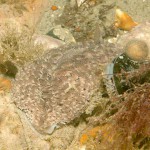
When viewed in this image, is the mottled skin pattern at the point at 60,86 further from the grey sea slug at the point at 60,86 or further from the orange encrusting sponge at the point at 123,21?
the orange encrusting sponge at the point at 123,21

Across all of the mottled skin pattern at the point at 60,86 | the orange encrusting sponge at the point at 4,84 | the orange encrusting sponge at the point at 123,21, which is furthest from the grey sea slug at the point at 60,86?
the orange encrusting sponge at the point at 123,21

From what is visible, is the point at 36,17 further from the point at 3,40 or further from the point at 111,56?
the point at 111,56

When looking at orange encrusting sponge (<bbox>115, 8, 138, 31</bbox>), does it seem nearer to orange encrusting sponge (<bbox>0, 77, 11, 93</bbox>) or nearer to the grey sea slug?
the grey sea slug

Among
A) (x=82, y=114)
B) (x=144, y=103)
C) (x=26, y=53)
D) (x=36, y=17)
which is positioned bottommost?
(x=82, y=114)

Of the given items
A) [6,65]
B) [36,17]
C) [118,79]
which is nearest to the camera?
[118,79]

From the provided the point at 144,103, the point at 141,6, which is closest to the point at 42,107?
the point at 144,103

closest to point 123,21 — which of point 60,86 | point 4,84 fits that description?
point 60,86

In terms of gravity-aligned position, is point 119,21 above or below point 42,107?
above

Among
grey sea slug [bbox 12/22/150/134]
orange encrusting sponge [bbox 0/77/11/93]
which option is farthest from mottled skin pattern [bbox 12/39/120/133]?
orange encrusting sponge [bbox 0/77/11/93]
